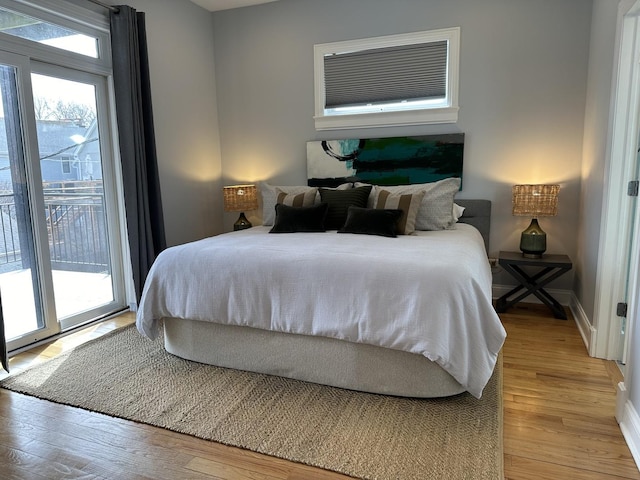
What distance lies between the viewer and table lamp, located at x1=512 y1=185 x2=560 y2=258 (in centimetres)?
330

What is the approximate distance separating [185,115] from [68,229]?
1.63 m

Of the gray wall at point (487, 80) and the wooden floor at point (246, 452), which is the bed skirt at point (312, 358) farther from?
the gray wall at point (487, 80)

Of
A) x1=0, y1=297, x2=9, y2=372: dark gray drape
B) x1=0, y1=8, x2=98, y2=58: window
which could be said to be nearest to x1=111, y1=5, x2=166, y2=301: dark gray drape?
x1=0, y1=8, x2=98, y2=58: window

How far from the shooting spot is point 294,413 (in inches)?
77.7

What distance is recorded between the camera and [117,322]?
337 centimetres

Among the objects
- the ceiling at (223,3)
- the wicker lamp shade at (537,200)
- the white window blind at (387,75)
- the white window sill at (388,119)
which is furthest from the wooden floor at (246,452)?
the ceiling at (223,3)

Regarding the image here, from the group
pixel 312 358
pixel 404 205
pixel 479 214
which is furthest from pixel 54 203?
pixel 479 214

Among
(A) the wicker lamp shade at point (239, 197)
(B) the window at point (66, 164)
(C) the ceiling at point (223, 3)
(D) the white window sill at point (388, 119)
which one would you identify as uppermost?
(C) the ceiling at point (223, 3)

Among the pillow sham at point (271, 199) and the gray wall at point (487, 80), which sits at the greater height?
the gray wall at point (487, 80)

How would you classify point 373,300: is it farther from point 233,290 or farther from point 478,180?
point 478,180

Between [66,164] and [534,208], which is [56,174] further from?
[534,208]

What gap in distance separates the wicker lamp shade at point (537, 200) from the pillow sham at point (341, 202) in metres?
1.25

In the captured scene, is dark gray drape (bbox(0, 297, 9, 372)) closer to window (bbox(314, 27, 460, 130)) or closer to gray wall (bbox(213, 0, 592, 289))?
gray wall (bbox(213, 0, 592, 289))

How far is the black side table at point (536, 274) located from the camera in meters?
3.16
